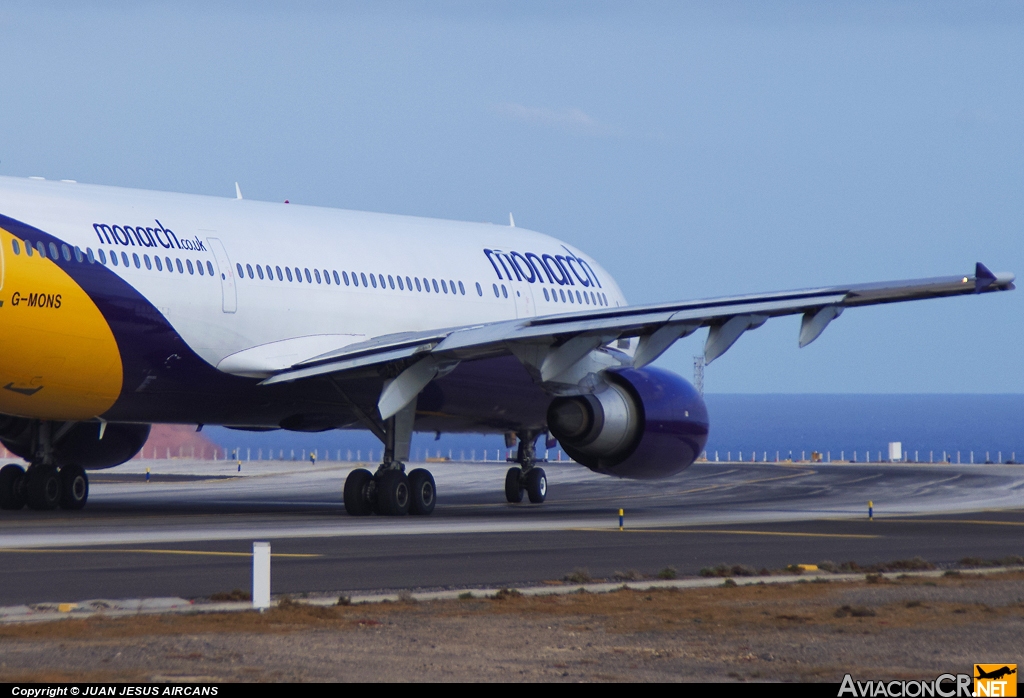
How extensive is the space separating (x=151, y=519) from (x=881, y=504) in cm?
1512

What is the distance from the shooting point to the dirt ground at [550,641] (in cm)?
962

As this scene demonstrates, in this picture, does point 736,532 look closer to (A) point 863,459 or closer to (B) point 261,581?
(B) point 261,581

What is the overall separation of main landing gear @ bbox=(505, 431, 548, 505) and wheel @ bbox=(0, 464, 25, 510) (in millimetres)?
9472

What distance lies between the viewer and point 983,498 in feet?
113

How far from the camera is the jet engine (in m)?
28.2

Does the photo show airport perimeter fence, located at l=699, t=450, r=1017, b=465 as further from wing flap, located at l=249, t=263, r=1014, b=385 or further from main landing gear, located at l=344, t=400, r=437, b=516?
wing flap, located at l=249, t=263, r=1014, b=385

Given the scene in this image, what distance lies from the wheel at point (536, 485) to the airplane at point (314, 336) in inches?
52.4

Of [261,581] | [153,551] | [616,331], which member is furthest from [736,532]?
[261,581]

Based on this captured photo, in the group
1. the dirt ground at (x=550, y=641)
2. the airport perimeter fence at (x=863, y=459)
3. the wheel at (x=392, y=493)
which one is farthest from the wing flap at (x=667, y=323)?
the airport perimeter fence at (x=863, y=459)

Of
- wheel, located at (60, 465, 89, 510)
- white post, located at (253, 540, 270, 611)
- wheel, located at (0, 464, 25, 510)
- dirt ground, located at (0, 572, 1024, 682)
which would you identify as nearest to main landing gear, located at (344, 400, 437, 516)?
wheel, located at (60, 465, 89, 510)

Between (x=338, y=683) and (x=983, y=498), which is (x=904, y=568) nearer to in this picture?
(x=338, y=683)

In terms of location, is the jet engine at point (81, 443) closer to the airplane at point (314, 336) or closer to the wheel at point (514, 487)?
the airplane at point (314, 336)

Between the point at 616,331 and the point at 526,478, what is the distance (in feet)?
31.6

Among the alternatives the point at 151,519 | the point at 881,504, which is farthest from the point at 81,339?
the point at 881,504
